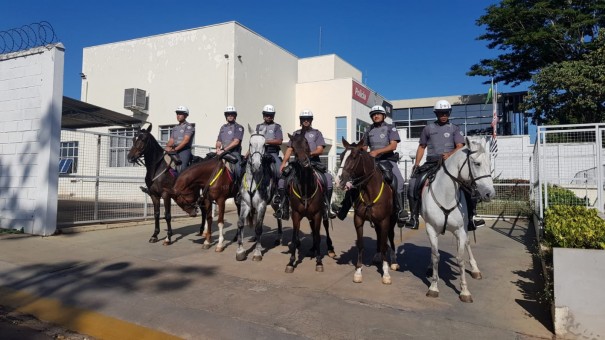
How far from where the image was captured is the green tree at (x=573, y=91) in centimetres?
2297

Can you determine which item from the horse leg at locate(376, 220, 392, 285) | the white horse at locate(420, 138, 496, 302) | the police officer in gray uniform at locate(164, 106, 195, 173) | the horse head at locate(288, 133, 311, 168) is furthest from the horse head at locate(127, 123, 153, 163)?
the white horse at locate(420, 138, 496, 302)

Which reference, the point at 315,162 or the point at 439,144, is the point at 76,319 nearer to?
the point at 315,162

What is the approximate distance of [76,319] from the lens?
14.6ft

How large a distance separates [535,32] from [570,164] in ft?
71.7

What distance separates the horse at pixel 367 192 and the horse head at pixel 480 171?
1.34 meters

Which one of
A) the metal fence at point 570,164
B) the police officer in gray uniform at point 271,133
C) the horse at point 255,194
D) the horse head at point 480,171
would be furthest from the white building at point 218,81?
the horse head at point 480,171

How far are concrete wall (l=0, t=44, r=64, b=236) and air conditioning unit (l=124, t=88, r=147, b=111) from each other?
11.4 metres

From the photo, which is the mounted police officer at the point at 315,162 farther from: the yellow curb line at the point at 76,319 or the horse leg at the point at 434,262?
the yellow curb line at the point at 76,319

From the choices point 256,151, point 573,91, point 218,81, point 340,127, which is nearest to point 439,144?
point 256,151

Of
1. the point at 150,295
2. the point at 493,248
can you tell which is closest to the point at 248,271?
the point at 150,295

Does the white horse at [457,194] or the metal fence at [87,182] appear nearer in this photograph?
the white horse at [457,194]

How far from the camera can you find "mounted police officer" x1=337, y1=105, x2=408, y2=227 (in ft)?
21.2

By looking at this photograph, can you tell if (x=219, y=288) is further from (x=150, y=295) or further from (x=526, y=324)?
(x=526, y=324)

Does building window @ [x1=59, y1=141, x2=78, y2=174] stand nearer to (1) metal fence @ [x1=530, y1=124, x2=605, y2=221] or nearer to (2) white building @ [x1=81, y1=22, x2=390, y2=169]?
(2) white building @ [x1=81, y1=22, x2=390, y2=169]
